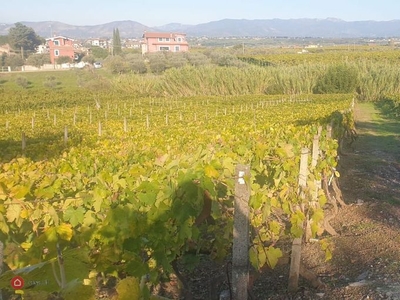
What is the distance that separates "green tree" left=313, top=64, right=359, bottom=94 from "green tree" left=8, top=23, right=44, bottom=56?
9504 centimetres

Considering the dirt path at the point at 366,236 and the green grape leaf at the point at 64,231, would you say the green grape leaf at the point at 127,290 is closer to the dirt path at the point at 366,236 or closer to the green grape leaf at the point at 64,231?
the green grape leaf at the point at 64,231

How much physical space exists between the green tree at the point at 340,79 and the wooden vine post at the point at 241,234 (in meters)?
44.0

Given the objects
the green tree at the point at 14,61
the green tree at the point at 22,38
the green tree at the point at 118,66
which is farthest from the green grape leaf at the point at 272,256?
the green tree at the point at 22,38

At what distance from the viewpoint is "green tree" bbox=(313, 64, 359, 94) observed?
4572 cm

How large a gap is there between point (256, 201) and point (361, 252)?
234 cm

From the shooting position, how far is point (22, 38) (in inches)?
4953

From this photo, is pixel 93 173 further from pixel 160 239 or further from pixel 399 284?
pixel 399 284

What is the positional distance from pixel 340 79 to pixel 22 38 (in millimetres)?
101638

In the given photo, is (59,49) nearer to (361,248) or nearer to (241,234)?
(361,248)

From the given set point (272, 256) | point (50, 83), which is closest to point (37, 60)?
point (50, 83)

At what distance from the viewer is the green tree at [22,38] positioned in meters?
123

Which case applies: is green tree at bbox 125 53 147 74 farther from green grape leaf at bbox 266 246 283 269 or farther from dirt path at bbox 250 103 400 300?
green grape leaf at bbox 266 246 283 269

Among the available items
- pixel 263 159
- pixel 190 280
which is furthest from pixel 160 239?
pixel 263 159

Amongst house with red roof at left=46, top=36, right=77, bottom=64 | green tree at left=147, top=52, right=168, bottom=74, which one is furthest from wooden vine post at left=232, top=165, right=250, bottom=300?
house with red roof at left=46, top=36, right=77, bottom=64
